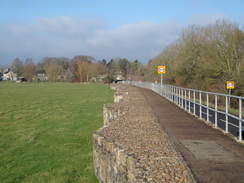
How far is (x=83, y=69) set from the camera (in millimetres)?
100438

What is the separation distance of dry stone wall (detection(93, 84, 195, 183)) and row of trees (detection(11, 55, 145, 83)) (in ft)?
252

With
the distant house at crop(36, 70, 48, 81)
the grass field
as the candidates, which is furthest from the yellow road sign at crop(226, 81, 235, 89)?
the distant house at crop(36, 70, 48, 81)

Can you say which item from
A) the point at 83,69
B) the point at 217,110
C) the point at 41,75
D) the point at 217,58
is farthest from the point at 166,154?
the point at 41,75

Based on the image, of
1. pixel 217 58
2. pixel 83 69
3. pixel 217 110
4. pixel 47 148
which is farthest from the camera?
pixel 83 69

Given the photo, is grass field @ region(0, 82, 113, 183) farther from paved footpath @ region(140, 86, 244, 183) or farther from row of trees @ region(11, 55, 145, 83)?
row of trees @ region(11, 55, 145, 83)

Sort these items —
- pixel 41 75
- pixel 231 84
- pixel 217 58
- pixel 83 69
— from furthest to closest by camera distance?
pixel 41 75, pixel 83 69, pixel 217 58, pixel 231 84

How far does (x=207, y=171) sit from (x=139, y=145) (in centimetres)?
184

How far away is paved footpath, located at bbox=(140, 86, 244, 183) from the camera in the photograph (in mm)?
4484

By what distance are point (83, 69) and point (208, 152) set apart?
316 ft

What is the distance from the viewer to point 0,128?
16125mm

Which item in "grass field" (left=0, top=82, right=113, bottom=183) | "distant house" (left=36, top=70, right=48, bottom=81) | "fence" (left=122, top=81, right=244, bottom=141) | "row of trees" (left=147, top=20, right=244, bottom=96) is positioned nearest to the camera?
"fence" (left=122, top=81, right=244, bottom=141)

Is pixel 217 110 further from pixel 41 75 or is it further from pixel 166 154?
pixel 41 75

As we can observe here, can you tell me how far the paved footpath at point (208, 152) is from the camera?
4484 mm

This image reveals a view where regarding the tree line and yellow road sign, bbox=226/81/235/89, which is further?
the tree line
